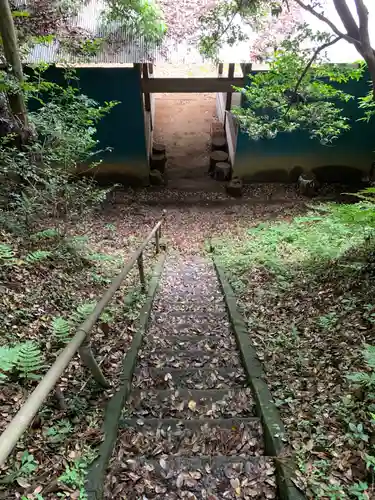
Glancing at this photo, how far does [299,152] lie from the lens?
42.5 feet

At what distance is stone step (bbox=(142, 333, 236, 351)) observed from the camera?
15.4 feet

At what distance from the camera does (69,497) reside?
233cm

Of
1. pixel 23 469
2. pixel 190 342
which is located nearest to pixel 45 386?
pixel 23 469

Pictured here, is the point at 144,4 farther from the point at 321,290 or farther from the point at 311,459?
the point at 311,459

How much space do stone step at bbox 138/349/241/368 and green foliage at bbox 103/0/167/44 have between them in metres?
8.42

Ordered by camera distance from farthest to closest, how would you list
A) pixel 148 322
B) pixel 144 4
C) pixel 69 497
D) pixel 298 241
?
pixel 144 4, pixel 298 241, pixel 148 322, pixel 69 497

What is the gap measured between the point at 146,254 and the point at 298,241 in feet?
11.4

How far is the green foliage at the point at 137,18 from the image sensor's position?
9312 millimetres

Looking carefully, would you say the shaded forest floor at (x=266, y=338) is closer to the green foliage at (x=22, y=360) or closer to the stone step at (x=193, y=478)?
the green foliage at (x=22, y=360)

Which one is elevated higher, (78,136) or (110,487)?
(78,136)

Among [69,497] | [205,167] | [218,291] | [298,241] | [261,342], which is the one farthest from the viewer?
[205,167]

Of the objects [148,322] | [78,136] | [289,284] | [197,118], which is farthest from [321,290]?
[197,118]

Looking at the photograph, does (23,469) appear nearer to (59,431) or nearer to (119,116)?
(59,431)

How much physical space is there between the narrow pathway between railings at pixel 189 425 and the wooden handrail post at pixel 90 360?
0.36 meters
